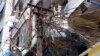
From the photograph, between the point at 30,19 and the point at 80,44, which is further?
the point at 30,19

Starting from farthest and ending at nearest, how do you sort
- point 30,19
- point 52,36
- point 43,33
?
point 30,19 → point 52,36 → point 43,33

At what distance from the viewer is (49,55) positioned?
57.0 ft

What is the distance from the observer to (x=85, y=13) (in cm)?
1320

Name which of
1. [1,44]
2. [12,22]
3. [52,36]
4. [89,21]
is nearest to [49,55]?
[52,36]

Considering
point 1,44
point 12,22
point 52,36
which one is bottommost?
point 1,44

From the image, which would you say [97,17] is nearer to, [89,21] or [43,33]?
[89,21]

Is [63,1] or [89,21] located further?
[63,1]

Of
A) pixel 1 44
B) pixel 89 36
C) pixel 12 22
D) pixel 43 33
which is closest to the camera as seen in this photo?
pixel 43 33

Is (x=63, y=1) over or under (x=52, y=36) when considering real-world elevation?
over

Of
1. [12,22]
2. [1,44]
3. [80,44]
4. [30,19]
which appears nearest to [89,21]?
[80,44]

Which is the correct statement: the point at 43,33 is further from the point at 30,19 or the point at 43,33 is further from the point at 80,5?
the point at 30,19

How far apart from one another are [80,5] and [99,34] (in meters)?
1.34

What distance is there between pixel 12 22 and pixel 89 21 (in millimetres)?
13152

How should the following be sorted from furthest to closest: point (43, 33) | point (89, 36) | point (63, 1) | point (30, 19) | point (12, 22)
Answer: point (12, 22)
point (30, 19)
point (63, 1)
point (89, 36)
point (43, 33)
